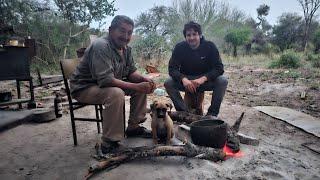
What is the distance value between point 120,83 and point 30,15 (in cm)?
1014

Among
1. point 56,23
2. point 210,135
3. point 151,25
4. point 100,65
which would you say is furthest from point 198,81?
point 151,25

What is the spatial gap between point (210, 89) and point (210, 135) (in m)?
1.64

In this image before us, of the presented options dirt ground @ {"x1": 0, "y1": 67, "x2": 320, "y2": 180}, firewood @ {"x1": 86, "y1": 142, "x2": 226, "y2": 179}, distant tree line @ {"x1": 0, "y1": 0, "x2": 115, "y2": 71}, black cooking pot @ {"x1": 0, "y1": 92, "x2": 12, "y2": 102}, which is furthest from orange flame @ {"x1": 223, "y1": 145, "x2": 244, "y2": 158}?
distant tree line @ {"x1": 0, "y1": 0, "x2": 115, "y2": 71}

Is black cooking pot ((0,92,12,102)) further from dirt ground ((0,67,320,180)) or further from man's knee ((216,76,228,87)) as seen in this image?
man's knee ((216,76,228,87))

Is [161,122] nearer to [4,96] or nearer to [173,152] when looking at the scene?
[173,152]

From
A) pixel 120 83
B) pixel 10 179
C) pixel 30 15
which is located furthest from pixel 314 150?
pixel 30 15

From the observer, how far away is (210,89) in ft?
16.1

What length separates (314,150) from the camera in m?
3.80

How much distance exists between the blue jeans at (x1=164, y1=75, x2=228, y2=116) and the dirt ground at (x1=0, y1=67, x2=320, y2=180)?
0.55 meters

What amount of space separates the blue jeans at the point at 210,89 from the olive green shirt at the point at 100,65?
1025mm

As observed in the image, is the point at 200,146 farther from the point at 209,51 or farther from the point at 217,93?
the point at 209,51

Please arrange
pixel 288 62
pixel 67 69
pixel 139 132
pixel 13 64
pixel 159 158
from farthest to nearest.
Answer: pixel 288 62 < pixel 13 64 < pixel 139 132 < pixel 67 69 < pixel 159 158

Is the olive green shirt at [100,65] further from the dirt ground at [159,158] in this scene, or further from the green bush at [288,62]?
the green bush at [288,62]

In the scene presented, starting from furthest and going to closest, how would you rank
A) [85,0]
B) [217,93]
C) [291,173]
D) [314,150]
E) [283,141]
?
[85,0]
[217,93]
[283,141]
[314,150]
[291,173]
